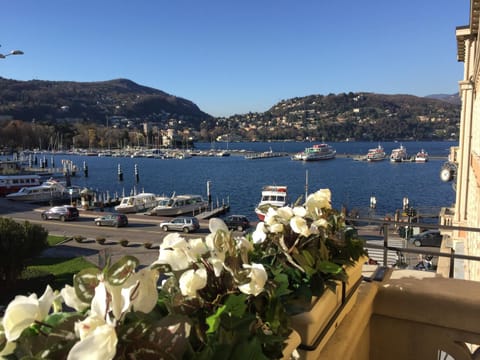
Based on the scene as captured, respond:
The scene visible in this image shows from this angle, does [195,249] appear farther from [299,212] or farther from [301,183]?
[301,183]

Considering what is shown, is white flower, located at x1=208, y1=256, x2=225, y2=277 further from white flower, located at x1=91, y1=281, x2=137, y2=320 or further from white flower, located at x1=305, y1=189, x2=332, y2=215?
white flower, located at x1=305, y1=189, x2=332, y2=215

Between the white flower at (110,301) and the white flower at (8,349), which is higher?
the white flower at (110,301)

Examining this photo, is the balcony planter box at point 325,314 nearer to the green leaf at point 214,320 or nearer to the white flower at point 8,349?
the green leaf at point 214,320

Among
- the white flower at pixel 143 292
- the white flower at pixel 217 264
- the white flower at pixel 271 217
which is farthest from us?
the white flower at pixel 271 217

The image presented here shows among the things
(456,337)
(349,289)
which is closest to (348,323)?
(349,289)

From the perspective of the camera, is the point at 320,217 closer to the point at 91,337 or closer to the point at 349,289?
the point at 349,289

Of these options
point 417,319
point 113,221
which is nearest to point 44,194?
point 113,221

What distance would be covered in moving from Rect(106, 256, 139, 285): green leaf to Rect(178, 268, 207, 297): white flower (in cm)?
24

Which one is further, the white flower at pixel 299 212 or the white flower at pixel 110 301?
the white flower at pixel 299 212

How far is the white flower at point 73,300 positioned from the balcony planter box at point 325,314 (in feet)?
2.97

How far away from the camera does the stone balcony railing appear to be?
2.63 metres

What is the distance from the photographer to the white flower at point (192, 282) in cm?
121

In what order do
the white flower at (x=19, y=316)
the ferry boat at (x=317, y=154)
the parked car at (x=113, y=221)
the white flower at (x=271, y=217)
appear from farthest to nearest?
the ferry boat at (x=317, y=154)
the parked car at (x=113, y=221)
the white flower at (x=271, y=217)
the white flower at (x=19, y=316)

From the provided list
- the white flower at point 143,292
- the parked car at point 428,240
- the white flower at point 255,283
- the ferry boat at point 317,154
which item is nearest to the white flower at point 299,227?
the white flower at point 255,283
